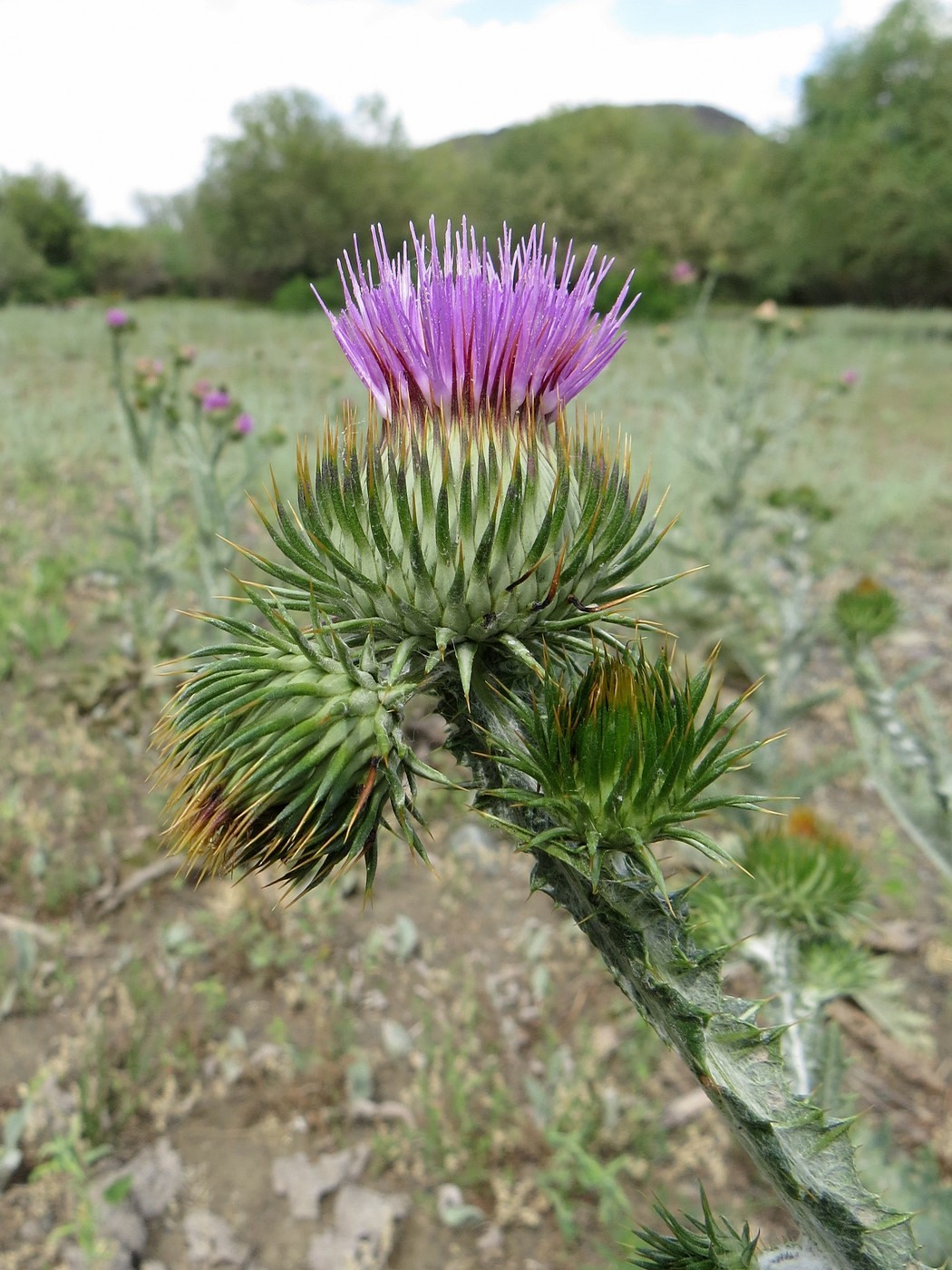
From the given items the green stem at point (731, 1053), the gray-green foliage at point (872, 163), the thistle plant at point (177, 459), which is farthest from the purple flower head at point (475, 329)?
the gray-green foliage at point (872, 163)

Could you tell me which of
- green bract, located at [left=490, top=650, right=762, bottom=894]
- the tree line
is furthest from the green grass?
the tree line

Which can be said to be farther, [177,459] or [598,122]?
[598,122]

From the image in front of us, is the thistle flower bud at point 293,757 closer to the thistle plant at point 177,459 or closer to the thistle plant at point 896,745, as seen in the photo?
the thistle plant at point 896,745

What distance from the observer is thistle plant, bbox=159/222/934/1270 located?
139 centimetres

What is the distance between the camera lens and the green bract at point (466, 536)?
1.61m

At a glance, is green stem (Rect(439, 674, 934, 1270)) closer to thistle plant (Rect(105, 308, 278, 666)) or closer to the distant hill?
thistle plant (Rect(105, 308, 278, 666))

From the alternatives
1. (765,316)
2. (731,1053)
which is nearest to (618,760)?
(731,1053)

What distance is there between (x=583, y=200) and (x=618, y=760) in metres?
58.1

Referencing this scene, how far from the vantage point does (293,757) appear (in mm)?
1441

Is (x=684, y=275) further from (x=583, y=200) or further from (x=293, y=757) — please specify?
(x=583, y=200)

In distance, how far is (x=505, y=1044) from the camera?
4164mm

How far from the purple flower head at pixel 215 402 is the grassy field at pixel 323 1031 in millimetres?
908

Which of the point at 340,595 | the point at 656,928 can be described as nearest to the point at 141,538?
the point at 340,595

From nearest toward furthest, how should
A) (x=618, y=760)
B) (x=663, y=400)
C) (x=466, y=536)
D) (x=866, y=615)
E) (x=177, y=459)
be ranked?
(x=618, y=760) < (x=466, y=536) < (x=866, y=615) < (x=177, y=459) < (x=663, y=400)
